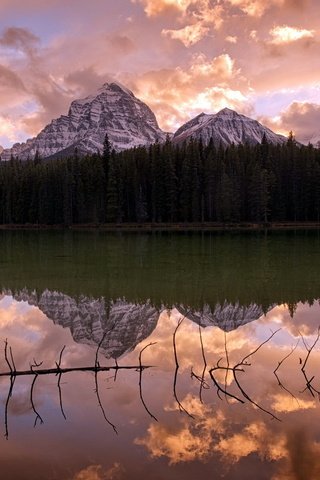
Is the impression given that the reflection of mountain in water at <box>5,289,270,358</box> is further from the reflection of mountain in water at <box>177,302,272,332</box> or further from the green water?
the green water

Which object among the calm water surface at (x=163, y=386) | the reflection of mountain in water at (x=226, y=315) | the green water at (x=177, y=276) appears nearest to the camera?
the calm water surface at (x=163, y=386)

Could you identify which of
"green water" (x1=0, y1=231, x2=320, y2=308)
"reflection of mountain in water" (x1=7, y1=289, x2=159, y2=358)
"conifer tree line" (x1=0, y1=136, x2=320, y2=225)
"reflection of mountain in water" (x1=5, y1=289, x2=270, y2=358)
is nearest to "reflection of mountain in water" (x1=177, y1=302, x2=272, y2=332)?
"reflection of mountain in water" (x1=5, y1=289, x2=270, y2=358)

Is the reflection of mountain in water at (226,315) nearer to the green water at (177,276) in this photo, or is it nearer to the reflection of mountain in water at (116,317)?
the reflection of mountain in water at (116,317)

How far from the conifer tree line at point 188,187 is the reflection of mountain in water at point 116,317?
79.1 meters

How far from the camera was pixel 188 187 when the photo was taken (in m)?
99.5

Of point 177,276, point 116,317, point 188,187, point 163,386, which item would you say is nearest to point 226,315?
point 116,317

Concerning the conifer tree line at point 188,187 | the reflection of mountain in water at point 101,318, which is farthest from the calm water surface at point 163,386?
the conifer tree line at point 188,187

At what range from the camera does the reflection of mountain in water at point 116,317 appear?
40.9 feet

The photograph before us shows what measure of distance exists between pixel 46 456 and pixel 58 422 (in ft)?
3.37

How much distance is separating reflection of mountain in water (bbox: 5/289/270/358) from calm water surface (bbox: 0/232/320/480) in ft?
0.16

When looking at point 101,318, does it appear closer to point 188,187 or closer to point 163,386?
point 163,386

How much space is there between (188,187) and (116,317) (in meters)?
85.5

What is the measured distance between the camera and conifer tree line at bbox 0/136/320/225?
97688 millimetres

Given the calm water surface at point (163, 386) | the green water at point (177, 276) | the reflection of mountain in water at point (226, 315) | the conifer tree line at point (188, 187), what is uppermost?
the conifer tree line at point (188, 187)
